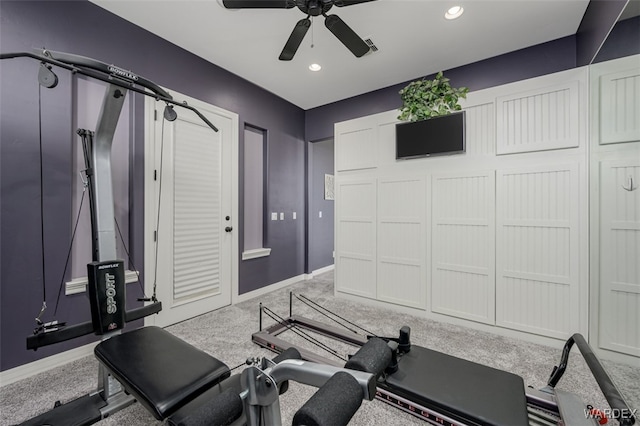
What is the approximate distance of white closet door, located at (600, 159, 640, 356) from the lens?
1667 millimetres

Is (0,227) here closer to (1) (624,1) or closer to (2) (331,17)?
(2) (331,17)

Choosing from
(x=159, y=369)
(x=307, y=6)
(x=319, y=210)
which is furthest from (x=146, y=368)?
(x=319, y=210)

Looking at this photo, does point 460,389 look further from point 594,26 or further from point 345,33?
point 594,26

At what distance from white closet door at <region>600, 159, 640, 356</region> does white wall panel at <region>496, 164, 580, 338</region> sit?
0.78 feet

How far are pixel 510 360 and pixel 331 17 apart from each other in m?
2.93

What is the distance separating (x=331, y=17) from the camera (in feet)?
6.22

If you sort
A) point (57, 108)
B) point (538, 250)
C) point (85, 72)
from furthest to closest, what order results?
point (538, 250) → point (57, 108) → point (85, 72)

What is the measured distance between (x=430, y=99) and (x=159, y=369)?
321cm

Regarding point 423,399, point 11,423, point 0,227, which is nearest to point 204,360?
point 423,399

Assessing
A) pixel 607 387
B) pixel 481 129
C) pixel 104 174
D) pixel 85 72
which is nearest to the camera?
pixel 607 387

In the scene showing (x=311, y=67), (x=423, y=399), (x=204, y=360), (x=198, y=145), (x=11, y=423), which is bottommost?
(x=11, y=423)

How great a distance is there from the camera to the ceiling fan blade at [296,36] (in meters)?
1.96

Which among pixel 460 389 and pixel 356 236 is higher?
pixel 356 236

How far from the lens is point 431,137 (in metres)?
2.93
